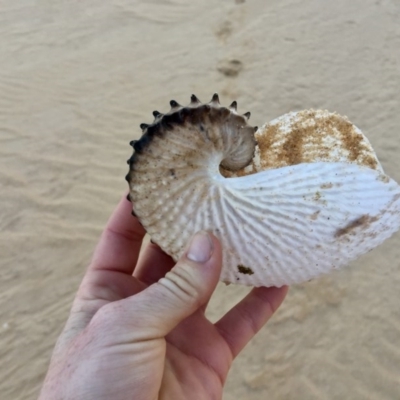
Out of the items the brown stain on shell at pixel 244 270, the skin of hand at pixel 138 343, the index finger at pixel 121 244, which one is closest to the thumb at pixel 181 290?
the skin of hand at pixel 138 343

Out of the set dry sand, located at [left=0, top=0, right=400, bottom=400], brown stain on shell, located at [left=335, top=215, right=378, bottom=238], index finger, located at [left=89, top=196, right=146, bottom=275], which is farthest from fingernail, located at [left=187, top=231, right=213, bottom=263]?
dry sand, located at [left=0, top=0, right=400, bottom=400]

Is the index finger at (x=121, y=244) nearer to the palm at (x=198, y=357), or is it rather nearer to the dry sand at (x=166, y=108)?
the palm at (x=198, y=357)

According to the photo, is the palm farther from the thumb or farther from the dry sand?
the dry sand

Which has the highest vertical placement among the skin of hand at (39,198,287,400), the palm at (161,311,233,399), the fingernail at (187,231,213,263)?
the fingernail at (187,231,213,263)

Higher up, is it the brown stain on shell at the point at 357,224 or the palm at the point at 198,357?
the brown stain on shell at the point at 357,224

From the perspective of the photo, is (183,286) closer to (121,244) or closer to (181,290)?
(181,290)

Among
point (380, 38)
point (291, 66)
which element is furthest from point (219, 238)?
point (380, 38)

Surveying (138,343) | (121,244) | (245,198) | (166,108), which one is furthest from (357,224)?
(166,108)

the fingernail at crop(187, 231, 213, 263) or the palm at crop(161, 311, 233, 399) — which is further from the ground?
the fingernail at crop(187, 231, 213, 263)
